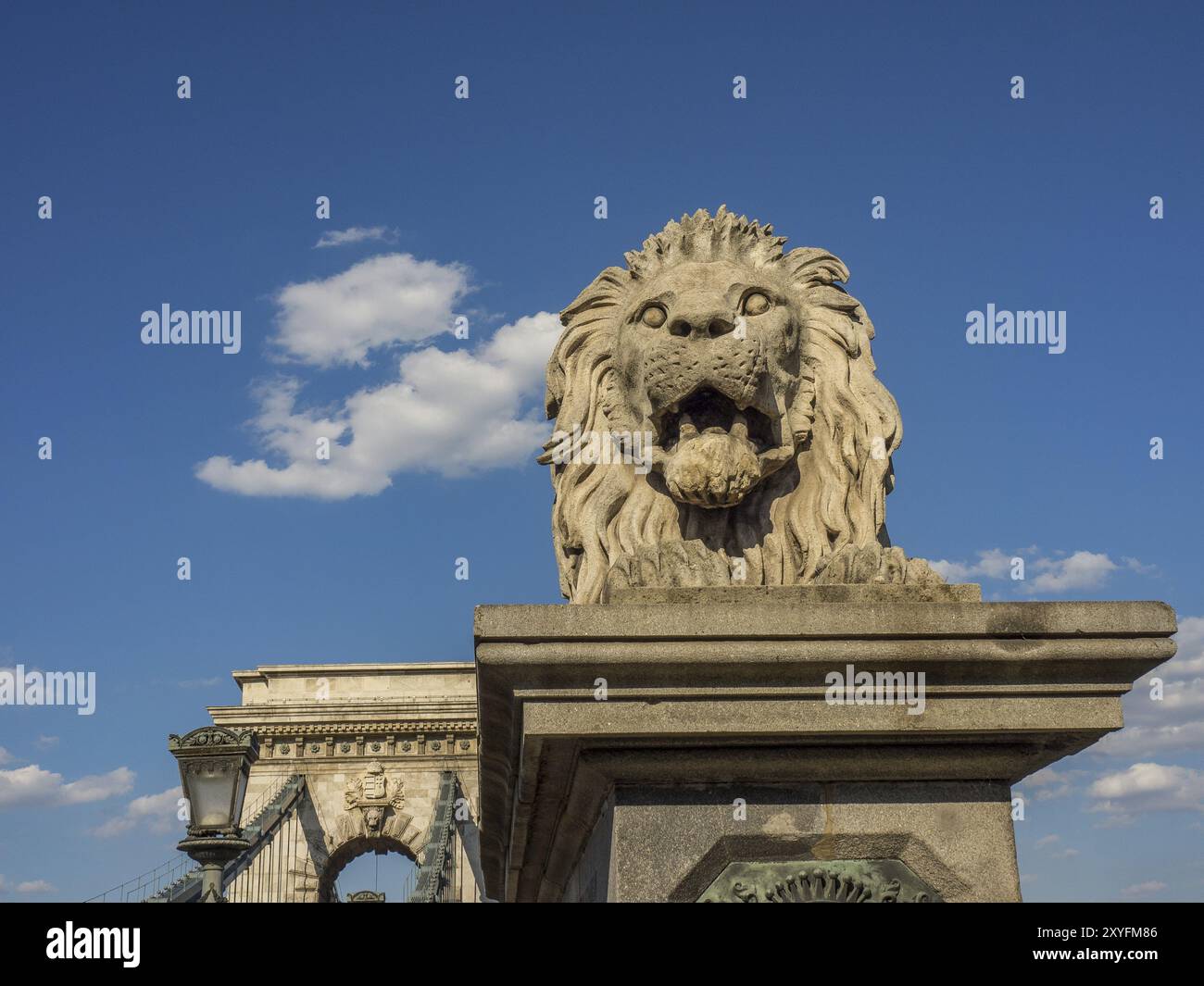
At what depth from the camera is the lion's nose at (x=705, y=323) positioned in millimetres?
4316

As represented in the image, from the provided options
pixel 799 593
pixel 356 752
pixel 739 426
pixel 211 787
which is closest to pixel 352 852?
pixel 356 752

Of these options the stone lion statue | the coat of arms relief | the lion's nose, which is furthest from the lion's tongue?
the coat of arms relief

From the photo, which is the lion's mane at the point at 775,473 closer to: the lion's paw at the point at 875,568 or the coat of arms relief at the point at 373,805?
the lion's paw at the point at 875,568

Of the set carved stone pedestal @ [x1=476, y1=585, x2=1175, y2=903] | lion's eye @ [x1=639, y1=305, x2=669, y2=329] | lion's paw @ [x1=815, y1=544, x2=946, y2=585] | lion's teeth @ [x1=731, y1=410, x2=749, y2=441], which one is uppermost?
lion's eye @ [x1=639, y1=305, x2=669, y2=329]

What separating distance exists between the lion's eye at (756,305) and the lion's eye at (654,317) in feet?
0.80

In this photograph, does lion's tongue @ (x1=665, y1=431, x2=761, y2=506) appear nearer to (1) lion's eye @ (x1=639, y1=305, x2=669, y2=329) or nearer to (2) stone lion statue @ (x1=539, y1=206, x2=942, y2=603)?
(2) stone lion statue @ (x1=539, y1=206, x2=942, y2=603)

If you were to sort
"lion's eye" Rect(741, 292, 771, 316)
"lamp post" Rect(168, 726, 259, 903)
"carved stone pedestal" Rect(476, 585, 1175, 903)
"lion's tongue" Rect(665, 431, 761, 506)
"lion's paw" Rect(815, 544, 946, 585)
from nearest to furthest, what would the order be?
"carved stone pedestal" Rect(476, 585, 1175, 903), "lion's paw" Rect(815, 544, 946, 585), "lion's tongue" Rect(665, 431, 761, 506), "lion's eye" Rect(741, 292, 771, 316), "lamp post" Rect(168, 726, 259, 903)

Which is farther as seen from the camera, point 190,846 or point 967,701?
point 190,846

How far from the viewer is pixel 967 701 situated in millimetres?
3266

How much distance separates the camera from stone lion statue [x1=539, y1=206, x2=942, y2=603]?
4.27 m
